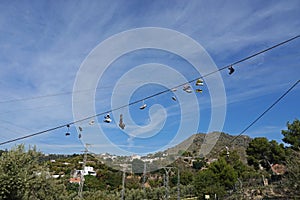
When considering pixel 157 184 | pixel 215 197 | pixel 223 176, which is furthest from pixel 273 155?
pixel 157 184

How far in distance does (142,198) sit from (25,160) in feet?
99.4

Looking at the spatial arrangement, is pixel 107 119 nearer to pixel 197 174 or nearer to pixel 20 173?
pixel 20 173

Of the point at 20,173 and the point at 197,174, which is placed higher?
the point at 197,174

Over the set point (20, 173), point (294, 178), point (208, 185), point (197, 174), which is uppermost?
point (197, 174)

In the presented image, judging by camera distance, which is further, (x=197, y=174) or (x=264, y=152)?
(x=197, y=174)

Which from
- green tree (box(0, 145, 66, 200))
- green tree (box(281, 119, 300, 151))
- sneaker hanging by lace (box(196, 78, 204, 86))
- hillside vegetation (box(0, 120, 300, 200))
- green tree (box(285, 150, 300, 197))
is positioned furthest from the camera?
green tree (box(281, 119, 300, 151))

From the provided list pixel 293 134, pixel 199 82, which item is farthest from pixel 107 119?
pixel 293 134

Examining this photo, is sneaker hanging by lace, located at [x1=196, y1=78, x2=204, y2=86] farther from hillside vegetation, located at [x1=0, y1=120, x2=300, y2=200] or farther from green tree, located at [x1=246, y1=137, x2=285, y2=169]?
green tree, located at [x1=246, y1=137, x2=285, y2=169]

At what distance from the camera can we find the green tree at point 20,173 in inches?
433

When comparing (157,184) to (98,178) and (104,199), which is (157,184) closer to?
(98,178)

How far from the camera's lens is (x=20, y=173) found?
11.3 m

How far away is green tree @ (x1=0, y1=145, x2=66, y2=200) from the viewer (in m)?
11.0

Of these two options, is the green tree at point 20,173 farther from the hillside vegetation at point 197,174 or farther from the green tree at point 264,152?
the green tree at point 264,152

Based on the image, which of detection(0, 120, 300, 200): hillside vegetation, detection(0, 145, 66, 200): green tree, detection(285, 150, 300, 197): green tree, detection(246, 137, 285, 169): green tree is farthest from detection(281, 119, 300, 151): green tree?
detection(0, 145, 66, 200): green tree
